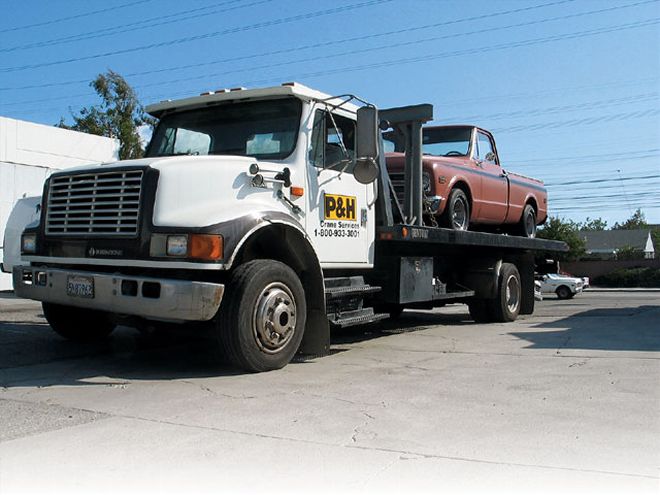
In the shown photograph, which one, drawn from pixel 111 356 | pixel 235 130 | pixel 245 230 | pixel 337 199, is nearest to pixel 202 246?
pixel 245 230

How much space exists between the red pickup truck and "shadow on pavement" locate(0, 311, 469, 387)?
7.06ft

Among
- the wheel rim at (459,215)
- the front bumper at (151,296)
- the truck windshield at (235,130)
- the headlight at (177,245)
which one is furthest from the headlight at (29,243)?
the wheel rim at (459,215)

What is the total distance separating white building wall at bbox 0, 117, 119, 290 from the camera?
66.4 ft

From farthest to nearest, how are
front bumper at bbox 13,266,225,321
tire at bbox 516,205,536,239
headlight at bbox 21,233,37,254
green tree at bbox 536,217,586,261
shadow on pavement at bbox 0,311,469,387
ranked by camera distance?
green tree at bbox 536,217,586,261 → tire at bbox 516,205,536,239 → headlight at bbox 21,233,37,254 → shadow on pavement at bbox 0,311,469,387 → front bumper at bbox 13,266,225,321

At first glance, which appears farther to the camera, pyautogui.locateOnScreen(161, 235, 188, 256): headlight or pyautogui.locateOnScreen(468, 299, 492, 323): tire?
pyautogui.locateOnScreen(468, 299, 492, 323): tire

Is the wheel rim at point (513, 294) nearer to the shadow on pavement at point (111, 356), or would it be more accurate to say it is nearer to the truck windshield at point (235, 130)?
the shadow on pavement at point (111, 356)

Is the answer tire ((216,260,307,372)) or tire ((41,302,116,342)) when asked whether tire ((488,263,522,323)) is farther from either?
tire ((41,302,116,342))

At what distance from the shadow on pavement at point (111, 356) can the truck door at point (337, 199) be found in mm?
1239

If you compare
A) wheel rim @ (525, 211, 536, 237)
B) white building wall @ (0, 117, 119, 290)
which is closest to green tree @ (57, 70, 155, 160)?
white building wall @ (0, 117, 119, 290)

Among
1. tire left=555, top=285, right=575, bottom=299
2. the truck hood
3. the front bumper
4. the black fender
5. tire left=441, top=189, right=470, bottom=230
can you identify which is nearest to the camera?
the front bumper

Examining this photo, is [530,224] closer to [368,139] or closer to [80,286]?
[368,139]

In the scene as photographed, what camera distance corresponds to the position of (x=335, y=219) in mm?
7477

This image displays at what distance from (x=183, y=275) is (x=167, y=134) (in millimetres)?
2388

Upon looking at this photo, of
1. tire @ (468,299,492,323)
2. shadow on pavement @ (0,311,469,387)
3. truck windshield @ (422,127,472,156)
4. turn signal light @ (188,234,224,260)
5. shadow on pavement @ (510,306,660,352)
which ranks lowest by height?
shadow on pavement @ (0,311,469,387)
